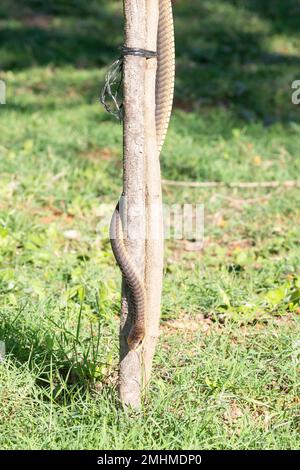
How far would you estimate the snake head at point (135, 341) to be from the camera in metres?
2.98

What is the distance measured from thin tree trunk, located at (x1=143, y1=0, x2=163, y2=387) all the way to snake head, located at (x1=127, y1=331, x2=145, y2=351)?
1.4 inches

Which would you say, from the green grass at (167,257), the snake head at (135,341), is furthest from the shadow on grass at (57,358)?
the snake head at (135,341)

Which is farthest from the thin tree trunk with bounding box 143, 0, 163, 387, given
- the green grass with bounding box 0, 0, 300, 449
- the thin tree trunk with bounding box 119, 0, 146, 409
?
the green grass with bounding box 0, 0, 300, 449

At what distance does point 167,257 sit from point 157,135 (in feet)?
6.15

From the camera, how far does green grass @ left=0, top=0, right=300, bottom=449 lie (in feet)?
10.1

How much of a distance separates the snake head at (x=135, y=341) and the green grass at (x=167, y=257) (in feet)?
0.73

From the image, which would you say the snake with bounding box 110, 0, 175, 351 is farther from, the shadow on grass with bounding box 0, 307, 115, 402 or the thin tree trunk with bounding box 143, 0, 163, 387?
the shadow on grass with bounding box 0, 307, 115, 402

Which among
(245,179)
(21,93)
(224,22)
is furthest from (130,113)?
(224,22)

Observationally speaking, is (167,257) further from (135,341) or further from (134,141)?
(134,141)

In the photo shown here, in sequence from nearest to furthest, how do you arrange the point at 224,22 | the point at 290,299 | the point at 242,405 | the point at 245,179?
the point at 242,405 < the point at 290,299 < the point at 245,179 < the point at 224,22

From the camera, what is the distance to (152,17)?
9.49 ft

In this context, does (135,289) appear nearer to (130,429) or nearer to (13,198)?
(130,429)

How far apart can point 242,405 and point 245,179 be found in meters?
2.98

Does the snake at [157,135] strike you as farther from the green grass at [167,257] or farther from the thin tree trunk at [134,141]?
the green grass at [167,257]
